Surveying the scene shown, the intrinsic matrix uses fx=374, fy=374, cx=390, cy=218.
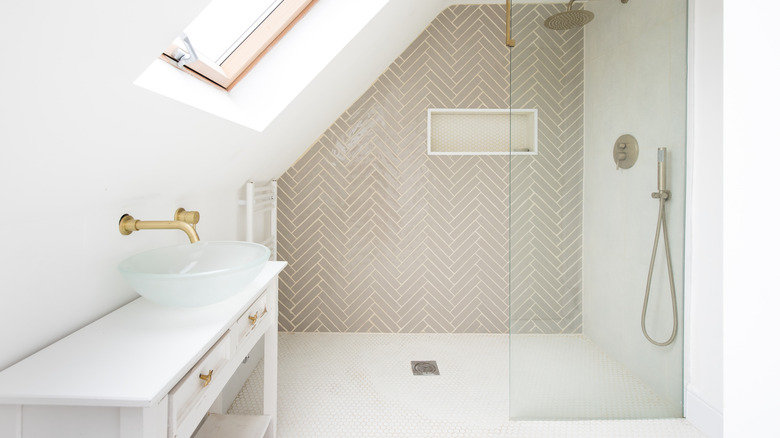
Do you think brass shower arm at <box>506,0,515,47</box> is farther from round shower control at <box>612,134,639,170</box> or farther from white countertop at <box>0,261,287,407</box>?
white countertop at <box>0,261,287,407</box>

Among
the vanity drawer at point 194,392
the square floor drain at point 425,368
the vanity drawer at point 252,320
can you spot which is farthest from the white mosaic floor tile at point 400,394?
the vanity drawer at point 194,392

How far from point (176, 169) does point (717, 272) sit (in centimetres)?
217

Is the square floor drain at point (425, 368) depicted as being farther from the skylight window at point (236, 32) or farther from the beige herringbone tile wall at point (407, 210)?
the skylight window at point (236, 32)

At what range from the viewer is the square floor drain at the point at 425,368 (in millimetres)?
2238

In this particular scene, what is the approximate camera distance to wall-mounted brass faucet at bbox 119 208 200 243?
1.11 metres

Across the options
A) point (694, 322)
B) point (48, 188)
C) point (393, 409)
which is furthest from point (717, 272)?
point (48, 188)

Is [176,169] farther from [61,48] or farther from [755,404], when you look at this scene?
[755,404]

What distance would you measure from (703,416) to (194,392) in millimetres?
2079

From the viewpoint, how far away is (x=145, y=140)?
966 millimetres

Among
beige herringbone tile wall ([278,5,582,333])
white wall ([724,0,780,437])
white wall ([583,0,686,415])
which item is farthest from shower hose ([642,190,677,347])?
white wall ([724,0,780,437])

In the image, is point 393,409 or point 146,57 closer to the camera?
point 146,57

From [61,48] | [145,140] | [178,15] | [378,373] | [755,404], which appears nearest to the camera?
[755,404]

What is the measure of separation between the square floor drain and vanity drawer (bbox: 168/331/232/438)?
1.44 meters

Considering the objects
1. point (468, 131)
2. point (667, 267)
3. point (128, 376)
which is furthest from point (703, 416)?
point (128, 376)
